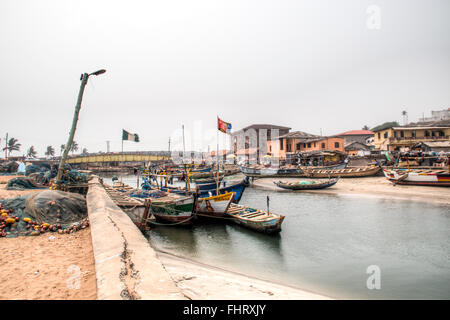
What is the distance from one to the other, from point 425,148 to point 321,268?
3237 cm

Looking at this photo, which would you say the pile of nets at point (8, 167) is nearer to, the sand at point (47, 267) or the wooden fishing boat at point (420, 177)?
the sand at point (47, 267)

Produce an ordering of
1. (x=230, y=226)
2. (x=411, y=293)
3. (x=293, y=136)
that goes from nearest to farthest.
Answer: (x=411, y=293), (x=230, y=226), (x=293, y=136)

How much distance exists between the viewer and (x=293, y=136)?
154 ft

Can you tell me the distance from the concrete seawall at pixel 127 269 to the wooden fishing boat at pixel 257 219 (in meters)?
7.55

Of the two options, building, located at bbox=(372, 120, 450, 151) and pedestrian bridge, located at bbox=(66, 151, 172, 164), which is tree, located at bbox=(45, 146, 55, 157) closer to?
pedestrian bridge, located at bbox=(66, 151, 172, 164)

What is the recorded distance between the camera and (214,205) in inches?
546

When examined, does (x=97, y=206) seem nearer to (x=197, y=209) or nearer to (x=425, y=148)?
(x=197, y=209)

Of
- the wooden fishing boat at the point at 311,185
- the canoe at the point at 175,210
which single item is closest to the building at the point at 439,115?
the wooden fishing boat at the point at 311,185

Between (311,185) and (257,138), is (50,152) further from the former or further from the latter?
(311,185)

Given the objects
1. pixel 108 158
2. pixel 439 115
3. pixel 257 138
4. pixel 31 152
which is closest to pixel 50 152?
pixel 31 152

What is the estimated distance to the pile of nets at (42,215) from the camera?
688cm
